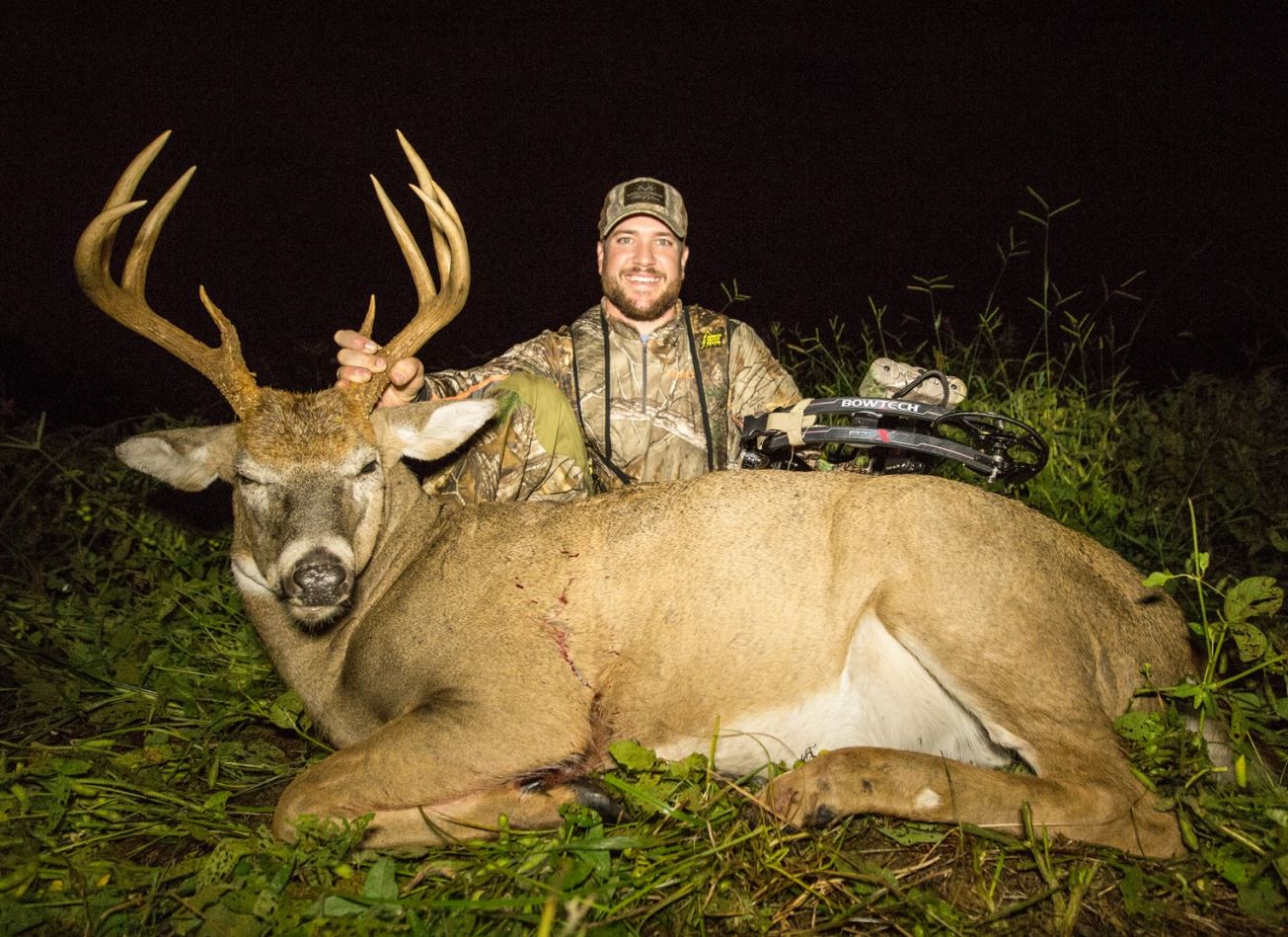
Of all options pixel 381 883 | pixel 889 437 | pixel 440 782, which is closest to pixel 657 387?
pixel 889 437

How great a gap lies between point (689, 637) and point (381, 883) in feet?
4.20

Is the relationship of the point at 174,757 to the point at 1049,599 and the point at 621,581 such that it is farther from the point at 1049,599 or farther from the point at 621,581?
the point at 1049,599

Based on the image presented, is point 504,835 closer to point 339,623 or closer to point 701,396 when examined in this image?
point 339,623

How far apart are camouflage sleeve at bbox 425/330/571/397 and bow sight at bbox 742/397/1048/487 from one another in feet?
4.96

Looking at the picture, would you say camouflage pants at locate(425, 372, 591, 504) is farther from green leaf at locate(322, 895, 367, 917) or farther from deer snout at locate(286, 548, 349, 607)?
green leaf at locate(322, 895, 367, 917)

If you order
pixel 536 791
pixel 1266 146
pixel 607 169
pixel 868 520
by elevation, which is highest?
pixel 607 169

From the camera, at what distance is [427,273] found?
372 centimetres

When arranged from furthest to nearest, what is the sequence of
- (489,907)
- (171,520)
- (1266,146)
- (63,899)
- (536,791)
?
(1266,146) → (171,520) → (536,791) → (63,899) → (489,907)

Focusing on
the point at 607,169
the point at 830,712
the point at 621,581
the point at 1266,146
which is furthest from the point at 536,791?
the point at 607,169

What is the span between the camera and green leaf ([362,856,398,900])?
7.34 feet

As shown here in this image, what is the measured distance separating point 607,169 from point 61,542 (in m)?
29.3

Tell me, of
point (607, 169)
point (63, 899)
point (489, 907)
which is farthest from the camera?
point (607, 169)

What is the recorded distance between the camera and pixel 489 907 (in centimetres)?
210

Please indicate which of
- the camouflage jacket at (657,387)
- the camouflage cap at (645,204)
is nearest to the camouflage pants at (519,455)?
the camouflage jacket at (657,387)
